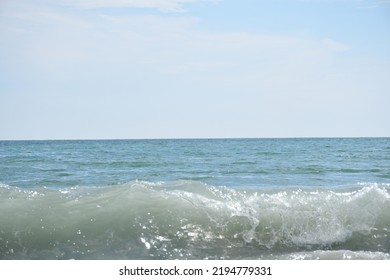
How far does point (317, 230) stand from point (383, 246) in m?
0.74

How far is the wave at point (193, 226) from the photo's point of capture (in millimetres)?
5262

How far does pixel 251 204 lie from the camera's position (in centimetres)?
640

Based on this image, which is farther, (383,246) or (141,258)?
(383,246)

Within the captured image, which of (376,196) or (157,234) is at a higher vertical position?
(376,196)

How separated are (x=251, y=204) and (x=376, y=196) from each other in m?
1.74

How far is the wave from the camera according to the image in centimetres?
526

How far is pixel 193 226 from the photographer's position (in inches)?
232

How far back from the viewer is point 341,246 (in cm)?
553
